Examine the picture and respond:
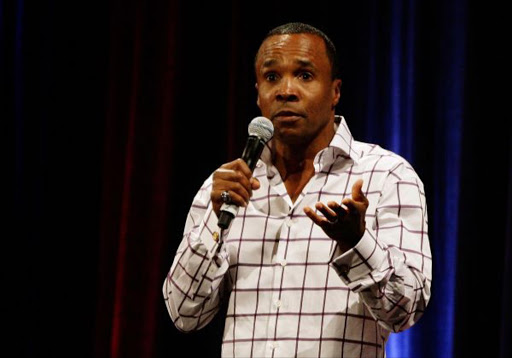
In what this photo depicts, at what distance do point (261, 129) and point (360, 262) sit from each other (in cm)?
39

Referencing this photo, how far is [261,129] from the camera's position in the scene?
177cm

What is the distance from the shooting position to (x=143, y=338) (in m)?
3.13

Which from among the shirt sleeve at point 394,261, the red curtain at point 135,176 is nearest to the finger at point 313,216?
the shirt sleeve at point 394,261

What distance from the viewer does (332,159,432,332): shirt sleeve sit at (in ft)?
5.41

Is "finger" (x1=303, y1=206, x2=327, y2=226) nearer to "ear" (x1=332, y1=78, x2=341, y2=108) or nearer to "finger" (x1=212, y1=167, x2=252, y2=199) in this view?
"finger" (x1=212, y1=167, x2=252, y2=199)

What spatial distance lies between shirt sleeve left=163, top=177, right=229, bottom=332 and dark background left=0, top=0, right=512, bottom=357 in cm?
117

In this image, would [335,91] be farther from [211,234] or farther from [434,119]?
[434,119]

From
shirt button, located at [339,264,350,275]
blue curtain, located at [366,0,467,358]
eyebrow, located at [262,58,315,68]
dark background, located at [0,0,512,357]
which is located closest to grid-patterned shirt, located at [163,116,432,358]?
shirt button, located at [339,264,350,275]

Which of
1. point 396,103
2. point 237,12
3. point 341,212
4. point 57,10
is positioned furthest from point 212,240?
point 57,10

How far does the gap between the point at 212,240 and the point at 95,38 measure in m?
1.71

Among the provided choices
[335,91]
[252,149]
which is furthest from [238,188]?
[335,91]

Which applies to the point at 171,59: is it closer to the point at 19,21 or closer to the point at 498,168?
the point at 19,21

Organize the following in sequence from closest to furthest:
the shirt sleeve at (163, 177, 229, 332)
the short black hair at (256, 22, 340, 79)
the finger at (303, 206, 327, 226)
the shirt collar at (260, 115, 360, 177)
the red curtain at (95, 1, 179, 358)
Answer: the finger at (303, 206, 327, 226), the shirt sleeve at (163, 177, 229, 332), the shirt collar at (260, 115, 360, 177), the short black hair at (256, 22, 340, 79), the red curtain at (95, 1, 179, 358)

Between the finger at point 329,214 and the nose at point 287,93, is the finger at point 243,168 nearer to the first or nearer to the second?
the finger at point 329,214
